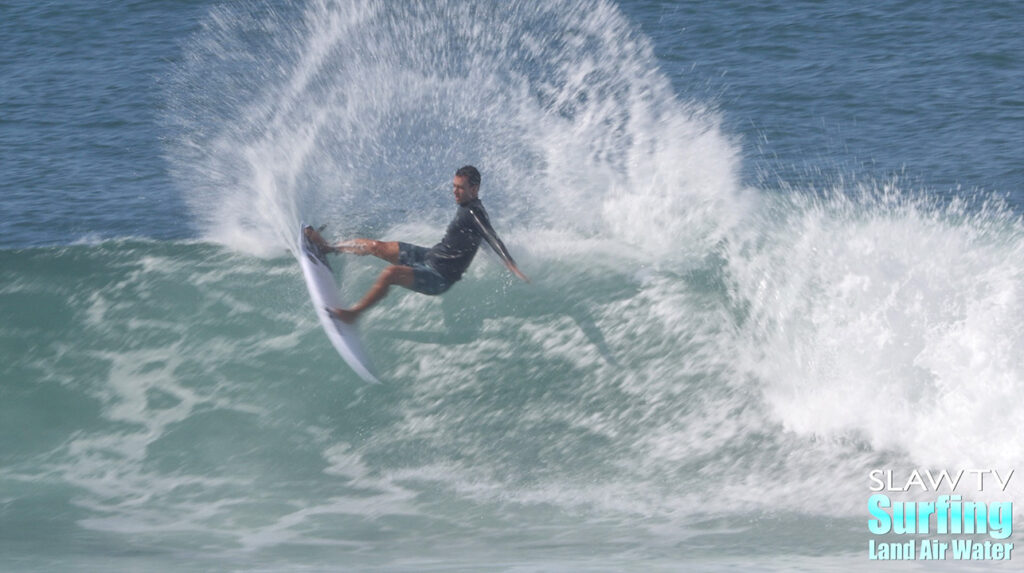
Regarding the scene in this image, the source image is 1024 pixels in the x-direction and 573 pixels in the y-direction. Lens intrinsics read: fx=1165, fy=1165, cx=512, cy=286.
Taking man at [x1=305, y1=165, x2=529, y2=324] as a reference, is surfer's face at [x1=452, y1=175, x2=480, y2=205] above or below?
above

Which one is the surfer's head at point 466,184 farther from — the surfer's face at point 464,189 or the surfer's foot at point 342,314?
the surfer's foot at point 342,314

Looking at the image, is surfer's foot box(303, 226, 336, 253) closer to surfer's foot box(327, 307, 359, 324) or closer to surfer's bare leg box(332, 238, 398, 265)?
surfer's bare leg box(332, 238, 398, 265)

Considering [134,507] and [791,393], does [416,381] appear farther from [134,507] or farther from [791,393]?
[791,393]

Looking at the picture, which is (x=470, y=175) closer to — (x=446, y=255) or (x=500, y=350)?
(x=446, y=255)

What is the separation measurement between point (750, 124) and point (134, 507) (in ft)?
37.5

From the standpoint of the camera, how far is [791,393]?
918 cm

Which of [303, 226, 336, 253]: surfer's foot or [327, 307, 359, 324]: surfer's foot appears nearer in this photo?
[327, 307, 359, 324]: surfer's foot

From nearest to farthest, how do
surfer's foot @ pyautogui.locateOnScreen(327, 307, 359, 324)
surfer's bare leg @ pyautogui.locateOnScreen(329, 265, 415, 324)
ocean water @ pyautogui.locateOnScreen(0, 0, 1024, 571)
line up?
1. ocean water @ pyautogui.locateOnScreen(0, 0, 1024, 571)
2. surfer's bare leg @ pyautogui.locateOnScreen(329, 265, 415, 324)
3. surfer's foot @ pyautogui.locateOnScreen(327, 307, 359, 324)

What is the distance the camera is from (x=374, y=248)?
10.0 meters

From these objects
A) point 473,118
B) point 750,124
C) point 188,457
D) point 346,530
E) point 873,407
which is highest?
point 750,124

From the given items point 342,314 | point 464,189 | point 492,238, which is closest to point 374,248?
point 342,314

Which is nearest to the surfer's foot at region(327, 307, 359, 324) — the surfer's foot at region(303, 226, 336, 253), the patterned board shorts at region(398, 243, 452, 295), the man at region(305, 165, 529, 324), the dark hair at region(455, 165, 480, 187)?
the man at region(305, 165, 529, 324)

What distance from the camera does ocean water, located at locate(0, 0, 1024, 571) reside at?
8.34 metres

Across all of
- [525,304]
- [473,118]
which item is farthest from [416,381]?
[473,118]
